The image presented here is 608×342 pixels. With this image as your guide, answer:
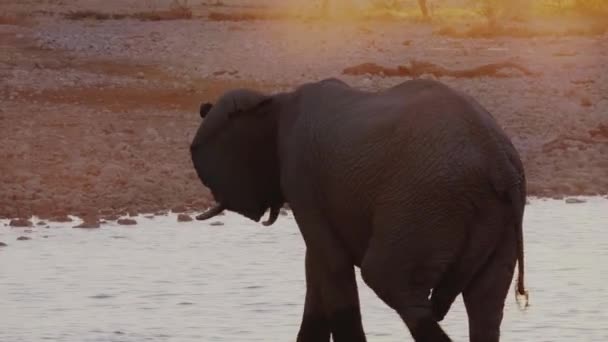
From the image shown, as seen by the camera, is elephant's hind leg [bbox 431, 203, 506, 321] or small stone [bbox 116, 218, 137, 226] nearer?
elephant's hind leg [bbox 431, 203, 506, 321]

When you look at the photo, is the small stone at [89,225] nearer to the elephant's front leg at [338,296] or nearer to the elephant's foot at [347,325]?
the elephant's front leg at [338,296]

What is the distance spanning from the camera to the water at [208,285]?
35.4 feet

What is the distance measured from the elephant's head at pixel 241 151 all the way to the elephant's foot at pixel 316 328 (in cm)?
65

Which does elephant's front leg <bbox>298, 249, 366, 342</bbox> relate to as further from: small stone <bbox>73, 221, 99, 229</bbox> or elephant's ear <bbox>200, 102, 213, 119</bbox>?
small stone <bbox>73, 221, 99, 229</bbox>

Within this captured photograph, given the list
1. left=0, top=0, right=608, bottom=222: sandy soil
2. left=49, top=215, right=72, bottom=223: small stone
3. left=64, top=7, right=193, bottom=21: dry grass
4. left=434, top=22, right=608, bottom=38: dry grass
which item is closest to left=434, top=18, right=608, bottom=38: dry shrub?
left=434, top=22, right=608, bottom=38: dry grass

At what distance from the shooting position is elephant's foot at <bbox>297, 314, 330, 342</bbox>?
9.27 m

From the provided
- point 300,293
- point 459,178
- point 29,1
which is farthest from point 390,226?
point 29,1

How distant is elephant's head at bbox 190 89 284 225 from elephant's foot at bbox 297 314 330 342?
25.5 inches

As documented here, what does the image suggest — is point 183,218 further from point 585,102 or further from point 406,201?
point 585,102

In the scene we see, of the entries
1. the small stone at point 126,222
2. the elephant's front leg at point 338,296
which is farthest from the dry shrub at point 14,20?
the elephant's front leg at point 338,296

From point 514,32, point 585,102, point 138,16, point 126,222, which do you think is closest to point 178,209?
point 126,222

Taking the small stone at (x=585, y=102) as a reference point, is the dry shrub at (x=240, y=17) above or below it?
below

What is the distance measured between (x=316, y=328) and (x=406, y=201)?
1417 millimetres

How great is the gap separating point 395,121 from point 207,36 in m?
38.2
